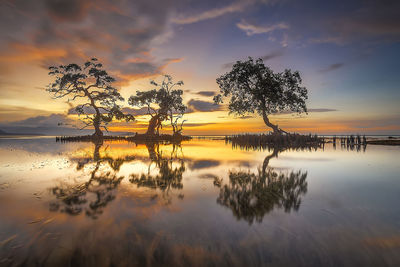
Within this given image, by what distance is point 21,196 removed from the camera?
19.7 feet

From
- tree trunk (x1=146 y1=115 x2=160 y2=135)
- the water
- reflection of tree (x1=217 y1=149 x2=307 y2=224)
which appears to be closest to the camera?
the water

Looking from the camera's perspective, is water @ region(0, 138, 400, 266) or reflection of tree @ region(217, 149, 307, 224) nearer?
water @ region(0, 138, 400, 266)

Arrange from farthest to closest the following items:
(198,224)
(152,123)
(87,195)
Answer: (152,123) → (87,195) → (198,224)

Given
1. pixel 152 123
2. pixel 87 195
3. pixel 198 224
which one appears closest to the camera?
pixel 198 224

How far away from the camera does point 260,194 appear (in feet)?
20.3

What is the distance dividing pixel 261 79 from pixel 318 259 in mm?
35200

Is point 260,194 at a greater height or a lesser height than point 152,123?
lesser

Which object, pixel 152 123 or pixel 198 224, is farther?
pixel 152 123

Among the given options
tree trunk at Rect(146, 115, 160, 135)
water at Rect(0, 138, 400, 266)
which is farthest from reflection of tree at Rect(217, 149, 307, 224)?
tree trunk at Rect(146, 115, 160, 135)

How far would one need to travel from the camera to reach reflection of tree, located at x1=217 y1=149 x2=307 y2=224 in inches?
195

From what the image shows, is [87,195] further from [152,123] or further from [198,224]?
[152,123]

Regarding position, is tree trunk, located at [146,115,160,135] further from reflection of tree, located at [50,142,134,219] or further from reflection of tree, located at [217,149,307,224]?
reflection of tree, located at [217,149,307,224]

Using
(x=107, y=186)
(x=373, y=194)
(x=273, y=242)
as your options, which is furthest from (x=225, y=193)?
(x=373, y=194)

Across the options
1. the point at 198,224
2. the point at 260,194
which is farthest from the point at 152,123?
the point at 198,224
